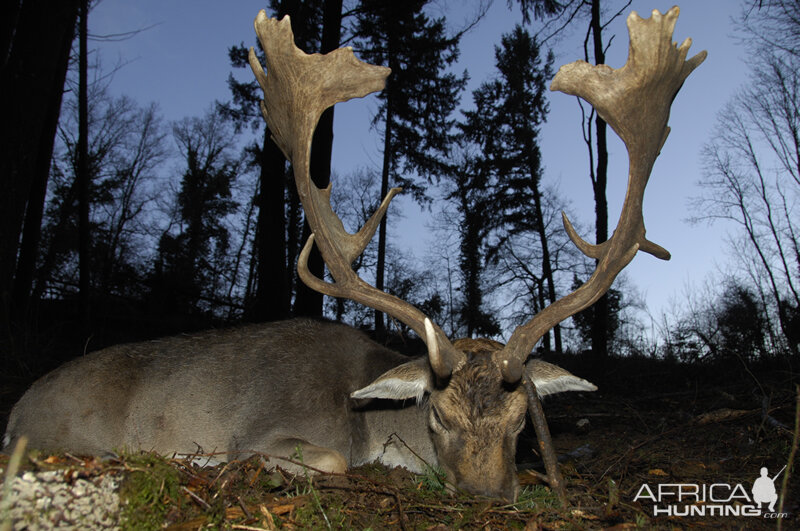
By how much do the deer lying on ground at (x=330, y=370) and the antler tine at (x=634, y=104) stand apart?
0.01 m

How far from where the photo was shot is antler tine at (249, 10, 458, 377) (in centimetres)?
436

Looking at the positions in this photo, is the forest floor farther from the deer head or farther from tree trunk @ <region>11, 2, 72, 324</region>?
tree trunk @ <region>11, 2, 72, 324</region>

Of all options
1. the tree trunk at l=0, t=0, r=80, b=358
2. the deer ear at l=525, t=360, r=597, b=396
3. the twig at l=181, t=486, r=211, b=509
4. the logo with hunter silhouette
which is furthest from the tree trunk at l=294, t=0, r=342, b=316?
the twig at l=181, t=486, r=211, b=509

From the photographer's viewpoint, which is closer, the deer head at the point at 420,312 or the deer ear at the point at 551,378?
the deer head at the point at 420,312

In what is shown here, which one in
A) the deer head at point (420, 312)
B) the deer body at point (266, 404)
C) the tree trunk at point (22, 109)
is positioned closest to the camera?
the deer head at point (420, 312)

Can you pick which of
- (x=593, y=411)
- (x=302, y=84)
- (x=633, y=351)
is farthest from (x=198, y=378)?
(x=633, y=351)

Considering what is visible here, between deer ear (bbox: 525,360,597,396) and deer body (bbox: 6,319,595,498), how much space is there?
1 cm

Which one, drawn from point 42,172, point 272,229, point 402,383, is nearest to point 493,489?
point 402,383

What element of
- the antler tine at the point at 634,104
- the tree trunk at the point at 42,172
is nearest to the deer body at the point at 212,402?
the antler tine at the point at 634,104

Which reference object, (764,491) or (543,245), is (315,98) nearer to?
(764,491)

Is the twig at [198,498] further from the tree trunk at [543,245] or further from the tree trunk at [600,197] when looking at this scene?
the tree trunk at [543,245]

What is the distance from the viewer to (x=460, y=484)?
3348 millimetres

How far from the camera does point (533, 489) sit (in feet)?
12.1

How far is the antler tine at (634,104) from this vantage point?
4055 mm
